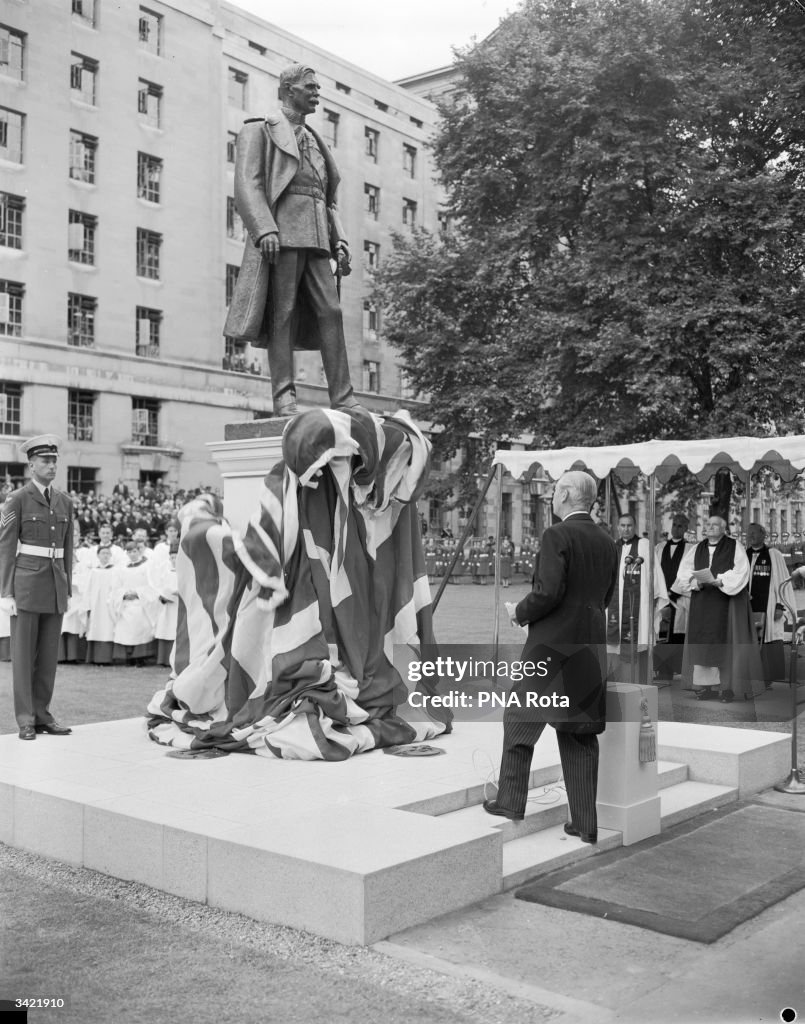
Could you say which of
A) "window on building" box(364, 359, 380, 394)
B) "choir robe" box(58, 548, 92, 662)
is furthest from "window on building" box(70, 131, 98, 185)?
"choir robe" box(58, 548, 92, 662)

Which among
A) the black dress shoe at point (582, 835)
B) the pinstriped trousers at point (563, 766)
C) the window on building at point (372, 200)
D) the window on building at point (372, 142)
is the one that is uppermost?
the window on building at point (372, 200)

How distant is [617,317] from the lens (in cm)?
2173

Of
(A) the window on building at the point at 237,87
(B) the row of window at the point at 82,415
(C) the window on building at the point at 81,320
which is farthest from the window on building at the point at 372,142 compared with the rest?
(B) the row of window at the point at 82,415

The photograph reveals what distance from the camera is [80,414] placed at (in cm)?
3362

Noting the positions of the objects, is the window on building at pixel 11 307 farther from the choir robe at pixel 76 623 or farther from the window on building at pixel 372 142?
the choir robe at pixel 76 623

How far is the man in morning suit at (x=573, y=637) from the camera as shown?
5.18 m

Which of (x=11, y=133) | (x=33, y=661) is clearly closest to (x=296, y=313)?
(x=33, y=661)

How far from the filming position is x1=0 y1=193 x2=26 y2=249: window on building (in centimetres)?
3047

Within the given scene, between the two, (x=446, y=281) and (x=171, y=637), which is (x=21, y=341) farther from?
(x=171, y=637)

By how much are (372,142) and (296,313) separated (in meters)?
18.2

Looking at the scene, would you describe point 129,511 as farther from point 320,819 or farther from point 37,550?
point 320,819

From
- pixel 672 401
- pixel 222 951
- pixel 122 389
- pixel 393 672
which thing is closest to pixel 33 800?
pixel 222 951

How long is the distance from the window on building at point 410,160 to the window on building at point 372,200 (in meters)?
1.02

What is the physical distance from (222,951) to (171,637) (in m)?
10.2
